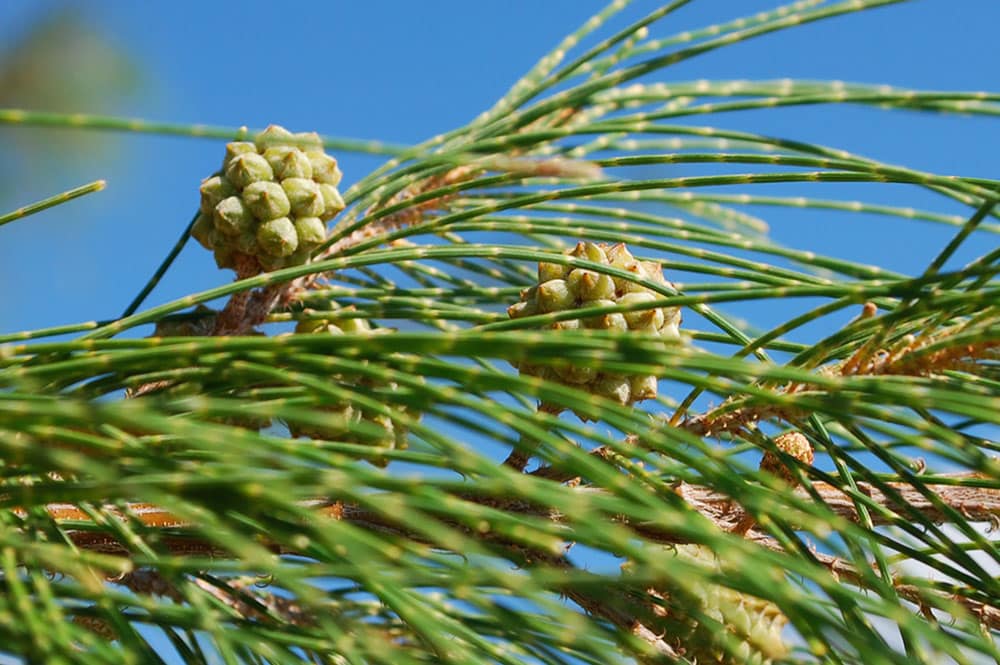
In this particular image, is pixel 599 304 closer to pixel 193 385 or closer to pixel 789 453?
pixel 789 453

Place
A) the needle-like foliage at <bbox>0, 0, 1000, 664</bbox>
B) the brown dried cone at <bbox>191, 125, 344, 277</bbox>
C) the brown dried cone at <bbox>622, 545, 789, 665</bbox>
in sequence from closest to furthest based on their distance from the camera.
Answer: the needle-like foliage at <bbox>0, 0, 1000, 664</bbox>, the brown dried cone at <bbox>622, 545, 789, 665</bbox>, the brown dried cone at <bbox>191, 125, 344, 277</bbox>

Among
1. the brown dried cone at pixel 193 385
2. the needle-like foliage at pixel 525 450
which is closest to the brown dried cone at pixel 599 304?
the needle-like foliage at pixel 525 450

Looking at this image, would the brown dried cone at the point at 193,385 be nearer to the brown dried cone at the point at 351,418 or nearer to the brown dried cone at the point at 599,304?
the brown dried cone at the point at 351,418

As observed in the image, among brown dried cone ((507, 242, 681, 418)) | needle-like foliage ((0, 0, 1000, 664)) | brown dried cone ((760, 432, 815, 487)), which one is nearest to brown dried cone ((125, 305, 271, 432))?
needle-like foliage ((0, 0, 1000, 664))

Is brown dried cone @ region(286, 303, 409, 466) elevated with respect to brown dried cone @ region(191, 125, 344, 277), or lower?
lower

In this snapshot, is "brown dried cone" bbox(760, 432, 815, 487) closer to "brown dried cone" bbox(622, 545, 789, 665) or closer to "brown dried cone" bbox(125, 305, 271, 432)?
"brown dried cone" bbox(622, 545, 789, 665)

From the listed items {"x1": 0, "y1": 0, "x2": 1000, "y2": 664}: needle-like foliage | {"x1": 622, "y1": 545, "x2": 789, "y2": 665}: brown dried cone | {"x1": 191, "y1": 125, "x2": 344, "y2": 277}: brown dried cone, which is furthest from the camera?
{"x1": 191, "y1": 125, "x2": 344, "y2": 277}: brown dried cone

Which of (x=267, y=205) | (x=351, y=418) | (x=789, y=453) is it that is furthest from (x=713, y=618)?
(x=267, y=205)
